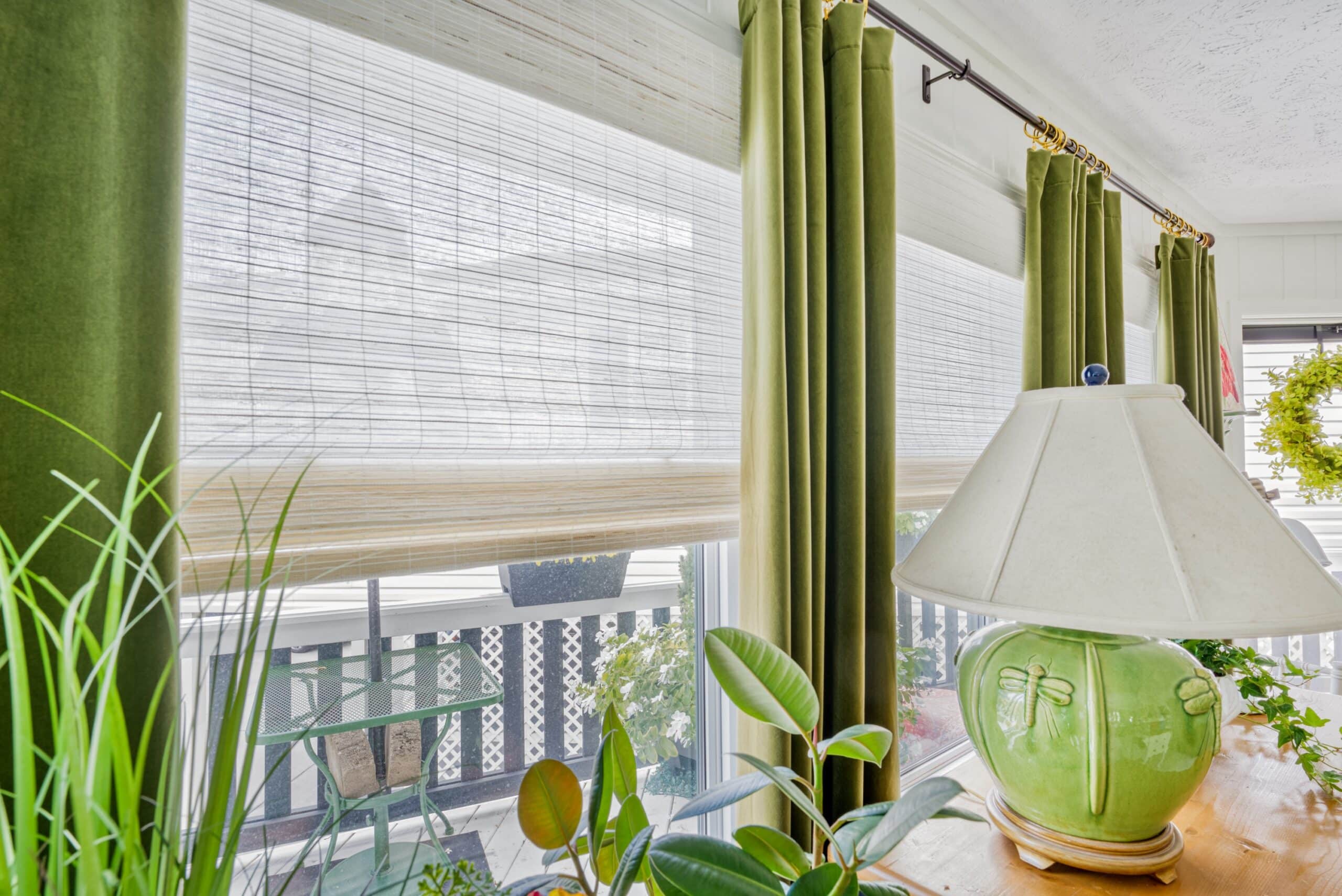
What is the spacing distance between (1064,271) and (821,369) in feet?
3.69

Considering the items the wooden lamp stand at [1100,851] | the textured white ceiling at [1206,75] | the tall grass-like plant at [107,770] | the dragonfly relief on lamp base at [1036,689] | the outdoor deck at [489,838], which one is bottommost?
the outdoor deck at [489,838]

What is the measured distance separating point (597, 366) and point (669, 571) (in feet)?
1.48

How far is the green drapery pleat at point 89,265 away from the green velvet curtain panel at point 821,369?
76 cm

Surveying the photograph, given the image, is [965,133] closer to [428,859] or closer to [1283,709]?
[1283,709]

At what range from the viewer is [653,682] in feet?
4.24

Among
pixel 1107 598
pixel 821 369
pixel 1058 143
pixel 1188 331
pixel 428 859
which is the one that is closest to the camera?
pixel 1107 598

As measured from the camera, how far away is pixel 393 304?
863 mm

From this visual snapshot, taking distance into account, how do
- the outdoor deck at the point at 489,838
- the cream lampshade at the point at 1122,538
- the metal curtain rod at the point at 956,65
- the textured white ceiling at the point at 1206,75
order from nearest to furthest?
the cream lampshade at the point at 1122,538, the outdoor deck at the point at 489,838, the metal curtain rod at the point at 956,65, the textured white ceiling at the point at 1206,75

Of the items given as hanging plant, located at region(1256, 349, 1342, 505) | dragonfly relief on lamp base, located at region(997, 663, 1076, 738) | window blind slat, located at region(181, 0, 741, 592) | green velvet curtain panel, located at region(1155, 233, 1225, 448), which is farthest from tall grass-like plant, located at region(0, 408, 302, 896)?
hanging plant, located at region(1256, 349, 1342, 505)

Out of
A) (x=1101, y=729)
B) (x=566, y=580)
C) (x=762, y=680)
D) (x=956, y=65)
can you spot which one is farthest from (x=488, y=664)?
(x=956, y=65)

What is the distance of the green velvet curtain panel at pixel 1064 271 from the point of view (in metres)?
1.89

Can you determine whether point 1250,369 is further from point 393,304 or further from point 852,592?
point 393,304

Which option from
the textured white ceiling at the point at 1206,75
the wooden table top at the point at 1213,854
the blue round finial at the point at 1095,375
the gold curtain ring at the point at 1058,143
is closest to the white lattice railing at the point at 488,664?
the wooden table top at the point at 1213,854

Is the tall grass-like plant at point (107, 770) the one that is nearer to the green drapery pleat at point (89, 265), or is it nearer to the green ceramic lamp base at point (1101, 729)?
the green drapery pleat at point (89, 265)
